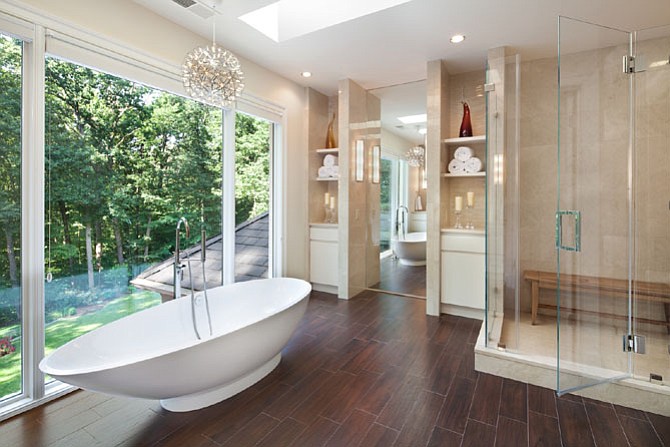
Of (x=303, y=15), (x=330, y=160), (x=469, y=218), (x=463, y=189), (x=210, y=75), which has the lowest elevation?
(x=469, y=218)

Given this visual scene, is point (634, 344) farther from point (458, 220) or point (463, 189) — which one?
point (463, 189)

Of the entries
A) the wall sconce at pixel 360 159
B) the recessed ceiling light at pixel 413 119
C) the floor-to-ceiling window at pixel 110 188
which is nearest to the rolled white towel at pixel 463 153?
the recessed ceiling light at pixel 413 119

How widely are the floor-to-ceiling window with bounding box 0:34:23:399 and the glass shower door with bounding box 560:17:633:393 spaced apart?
3457mm

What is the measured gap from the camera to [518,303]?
2.88 m

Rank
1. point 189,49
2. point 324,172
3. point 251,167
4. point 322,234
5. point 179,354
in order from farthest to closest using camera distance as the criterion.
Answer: point 324,172 < point 322,234 < point 251,167 < point 189,49 < point 179,354

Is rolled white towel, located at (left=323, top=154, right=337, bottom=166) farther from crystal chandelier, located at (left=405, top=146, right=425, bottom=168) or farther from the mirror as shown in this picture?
crystal chandelier, located at (left=405, top=146, right=425, bottom=168)

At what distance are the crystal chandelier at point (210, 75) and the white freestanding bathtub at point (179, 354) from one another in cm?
157

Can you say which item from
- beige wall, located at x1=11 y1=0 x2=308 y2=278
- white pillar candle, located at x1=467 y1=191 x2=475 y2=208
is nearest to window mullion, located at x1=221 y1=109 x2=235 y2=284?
beige wall, located at x1=11 y1=0 x2=308 y2=278

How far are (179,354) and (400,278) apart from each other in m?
3.66

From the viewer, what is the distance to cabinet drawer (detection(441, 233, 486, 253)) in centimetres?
355

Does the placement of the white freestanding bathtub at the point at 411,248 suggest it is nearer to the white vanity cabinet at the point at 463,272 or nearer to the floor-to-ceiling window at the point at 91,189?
the white vanity cabinet at the point at 463,272

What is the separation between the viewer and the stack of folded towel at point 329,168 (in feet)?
15.2

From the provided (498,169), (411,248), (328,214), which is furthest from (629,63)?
(328,214)

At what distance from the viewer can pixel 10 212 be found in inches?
79.6
